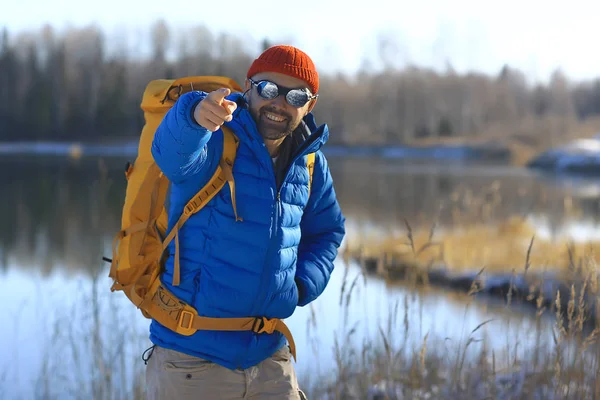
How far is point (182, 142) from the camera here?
1.77 m

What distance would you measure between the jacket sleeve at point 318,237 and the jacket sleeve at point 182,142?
0.53 meters

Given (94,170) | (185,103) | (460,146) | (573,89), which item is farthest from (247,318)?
(573,89)

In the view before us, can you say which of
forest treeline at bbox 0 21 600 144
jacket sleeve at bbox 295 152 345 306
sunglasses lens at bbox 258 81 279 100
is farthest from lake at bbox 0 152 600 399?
forest treeline at bbox 0 21 600 144

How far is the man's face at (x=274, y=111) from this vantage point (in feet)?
6.55

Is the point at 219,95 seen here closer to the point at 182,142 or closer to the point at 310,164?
the point at 182,142

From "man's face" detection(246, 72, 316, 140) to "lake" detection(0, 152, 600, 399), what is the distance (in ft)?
4.95

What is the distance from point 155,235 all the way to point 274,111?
547 millimetres

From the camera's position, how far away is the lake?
446cm

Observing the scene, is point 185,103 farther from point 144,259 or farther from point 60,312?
point 60,312

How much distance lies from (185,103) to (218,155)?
0.20m

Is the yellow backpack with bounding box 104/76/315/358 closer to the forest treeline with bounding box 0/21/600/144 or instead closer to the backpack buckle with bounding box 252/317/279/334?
the backpack buckle with bounding box 252/317/279/334

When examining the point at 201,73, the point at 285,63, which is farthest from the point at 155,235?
the point at 201,73

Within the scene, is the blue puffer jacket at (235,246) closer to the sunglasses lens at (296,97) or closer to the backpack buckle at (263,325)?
the backpack buckle at (263,325)

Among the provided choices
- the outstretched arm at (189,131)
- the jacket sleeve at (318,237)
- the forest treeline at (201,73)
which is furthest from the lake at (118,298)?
the forest treeline at (201,73)
